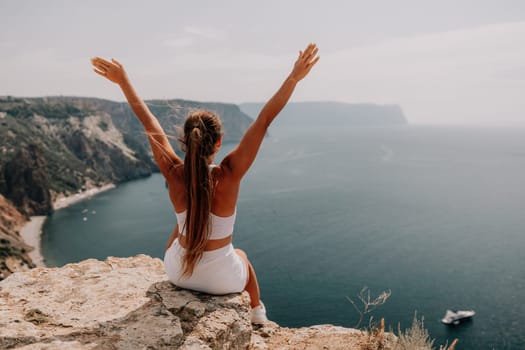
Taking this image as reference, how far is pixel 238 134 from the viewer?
194 meters

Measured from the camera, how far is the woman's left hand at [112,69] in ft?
9.68

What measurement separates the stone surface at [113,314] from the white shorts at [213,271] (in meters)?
0.11

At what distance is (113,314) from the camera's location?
2896mm

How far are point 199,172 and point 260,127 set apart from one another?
52 centimetres

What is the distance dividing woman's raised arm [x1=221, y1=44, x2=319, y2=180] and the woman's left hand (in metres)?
1.20

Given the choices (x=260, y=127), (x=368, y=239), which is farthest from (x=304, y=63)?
(x=368, y=239)

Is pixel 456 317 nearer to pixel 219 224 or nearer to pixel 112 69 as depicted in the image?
pixel 219 224

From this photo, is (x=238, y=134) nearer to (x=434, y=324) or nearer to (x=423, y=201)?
(x=423, y=201)

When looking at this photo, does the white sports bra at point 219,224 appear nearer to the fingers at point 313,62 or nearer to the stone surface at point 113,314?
the stone surface at point 113,314

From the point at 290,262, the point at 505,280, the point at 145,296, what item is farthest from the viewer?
the point at 290,262

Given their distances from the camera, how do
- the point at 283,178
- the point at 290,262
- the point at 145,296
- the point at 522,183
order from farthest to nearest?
the point at 283,178 < the point at 522,183 < the point at 290,262 < the point at 145,296

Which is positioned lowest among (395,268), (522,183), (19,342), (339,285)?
(339,285)

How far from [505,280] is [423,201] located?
29143 millimetres

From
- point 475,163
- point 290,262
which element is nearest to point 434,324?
point 290,262
